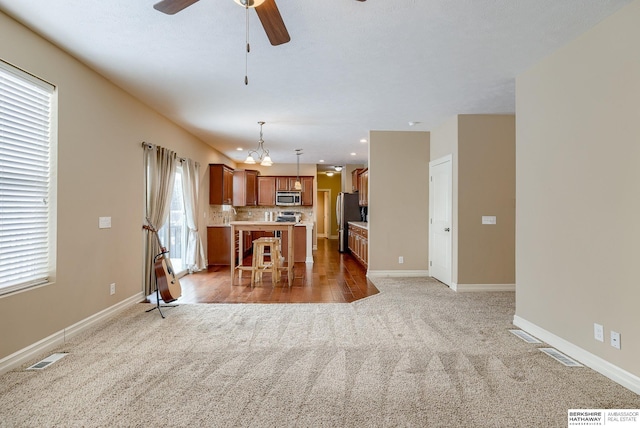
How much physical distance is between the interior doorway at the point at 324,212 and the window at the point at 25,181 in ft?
35.4

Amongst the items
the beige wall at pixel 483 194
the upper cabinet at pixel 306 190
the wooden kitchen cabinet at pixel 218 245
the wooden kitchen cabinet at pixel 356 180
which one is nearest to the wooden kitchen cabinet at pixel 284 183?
the upper cabinet at pixel 306 190

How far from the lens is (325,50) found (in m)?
3.04

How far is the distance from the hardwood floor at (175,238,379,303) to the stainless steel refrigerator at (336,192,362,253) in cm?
250

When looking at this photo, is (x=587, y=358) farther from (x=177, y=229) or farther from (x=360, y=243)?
(x=177, y=229)

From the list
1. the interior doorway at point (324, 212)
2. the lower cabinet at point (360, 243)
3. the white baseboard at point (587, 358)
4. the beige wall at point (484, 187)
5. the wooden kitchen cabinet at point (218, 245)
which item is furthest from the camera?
the interior doorway at point (324, 212)

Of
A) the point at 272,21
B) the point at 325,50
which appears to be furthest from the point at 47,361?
the point at 325,50

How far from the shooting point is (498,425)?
186 cm

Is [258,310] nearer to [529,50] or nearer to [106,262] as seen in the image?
[106,262]

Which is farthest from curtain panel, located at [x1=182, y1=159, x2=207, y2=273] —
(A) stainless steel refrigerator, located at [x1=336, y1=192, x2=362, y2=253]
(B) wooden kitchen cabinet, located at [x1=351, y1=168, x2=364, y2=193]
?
(A) stainless steel refrigerator, located at [x1=336, y1=192, x2=362, y2=253]

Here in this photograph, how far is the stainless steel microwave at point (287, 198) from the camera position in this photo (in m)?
9.51

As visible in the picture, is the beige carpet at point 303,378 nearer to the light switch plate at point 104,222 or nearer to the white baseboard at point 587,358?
the white baseboard at point 587,358

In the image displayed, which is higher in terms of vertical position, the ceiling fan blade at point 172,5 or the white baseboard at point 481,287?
the ceiling fan blade at point 172,5

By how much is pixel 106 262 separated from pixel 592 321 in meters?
4.57

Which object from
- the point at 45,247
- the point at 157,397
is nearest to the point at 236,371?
the point at 157,397
